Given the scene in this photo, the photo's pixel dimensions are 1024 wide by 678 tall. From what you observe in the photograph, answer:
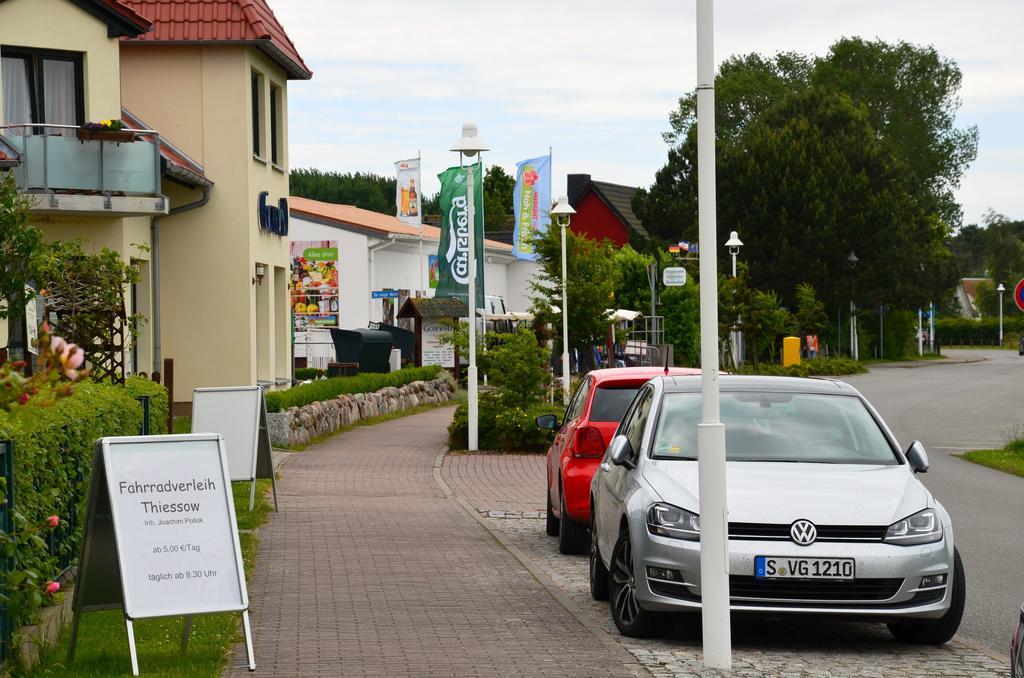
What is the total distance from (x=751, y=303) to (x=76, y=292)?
32.4 metres

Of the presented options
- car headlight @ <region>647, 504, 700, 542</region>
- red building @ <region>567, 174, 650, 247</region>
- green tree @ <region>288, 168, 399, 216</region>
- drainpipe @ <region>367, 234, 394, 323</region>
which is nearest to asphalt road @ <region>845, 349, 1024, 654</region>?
car headlight @ <region>647, 504, 700, 542</region>

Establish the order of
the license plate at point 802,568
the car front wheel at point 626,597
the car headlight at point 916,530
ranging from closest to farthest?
the license plate at point 802,568, the car headlight at point 916,530, the car front wheel at point 626,597

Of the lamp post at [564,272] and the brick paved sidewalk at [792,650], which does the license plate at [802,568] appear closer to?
the brick paved sidewalk at [792,650]

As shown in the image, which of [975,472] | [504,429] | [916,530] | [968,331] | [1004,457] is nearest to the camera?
[916,530]

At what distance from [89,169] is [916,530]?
15.6m

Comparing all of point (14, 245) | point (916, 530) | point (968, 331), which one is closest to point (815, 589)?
point (916, 530)

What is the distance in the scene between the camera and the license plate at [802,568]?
309 inches

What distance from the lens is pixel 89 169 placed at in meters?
20.9

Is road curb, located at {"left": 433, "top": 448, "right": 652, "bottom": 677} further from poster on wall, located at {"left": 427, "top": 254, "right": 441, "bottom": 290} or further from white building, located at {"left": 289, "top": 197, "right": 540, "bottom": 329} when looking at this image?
poster on wall, located at {"left": 427, "top": 254, "right": 441, "bottom": 290}

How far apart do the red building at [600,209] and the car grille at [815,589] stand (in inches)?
2745

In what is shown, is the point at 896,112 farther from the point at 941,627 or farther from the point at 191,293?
the point at 941,627

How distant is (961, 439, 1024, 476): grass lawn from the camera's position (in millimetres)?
21031

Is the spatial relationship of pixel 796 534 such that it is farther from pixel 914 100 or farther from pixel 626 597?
pixel 914 100

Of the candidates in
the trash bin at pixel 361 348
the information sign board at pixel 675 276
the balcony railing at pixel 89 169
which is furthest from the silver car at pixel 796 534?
the trash bin at pixel 361 348
